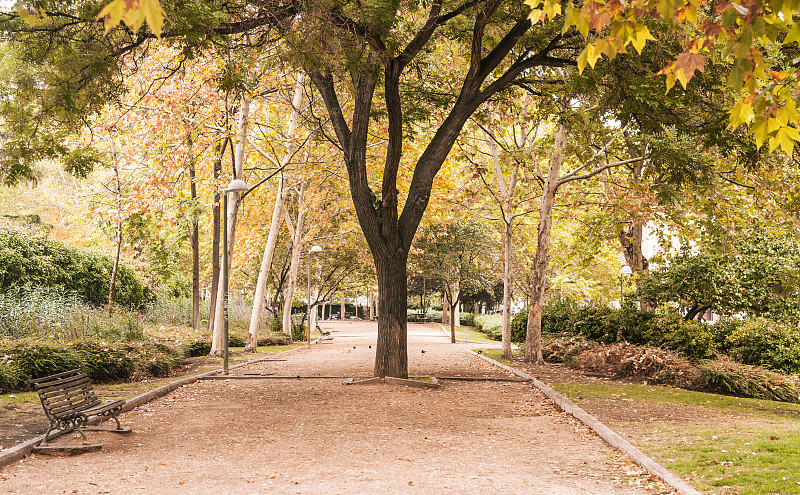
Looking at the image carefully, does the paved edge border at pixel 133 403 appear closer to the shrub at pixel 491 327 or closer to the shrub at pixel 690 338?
the shrub at pixel 690 338

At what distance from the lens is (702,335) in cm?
1475

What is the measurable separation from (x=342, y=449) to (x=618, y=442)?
3.33 meters

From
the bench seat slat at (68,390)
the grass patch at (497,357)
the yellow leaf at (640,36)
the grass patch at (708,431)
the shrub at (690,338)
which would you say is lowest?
the grass patch at (497,357)

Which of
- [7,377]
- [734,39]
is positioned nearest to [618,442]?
[734,39]

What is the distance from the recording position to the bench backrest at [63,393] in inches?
293

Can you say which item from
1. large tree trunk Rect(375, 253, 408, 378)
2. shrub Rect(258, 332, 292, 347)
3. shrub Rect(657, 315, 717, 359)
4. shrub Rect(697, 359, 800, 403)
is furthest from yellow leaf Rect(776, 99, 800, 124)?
shrub Rect(258, 332, 292, 347)

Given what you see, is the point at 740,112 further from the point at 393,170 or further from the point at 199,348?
the point at 199,348

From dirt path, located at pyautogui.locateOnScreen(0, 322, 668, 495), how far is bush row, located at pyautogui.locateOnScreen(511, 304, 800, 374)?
16.2ft

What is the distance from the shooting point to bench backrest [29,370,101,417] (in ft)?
24.4

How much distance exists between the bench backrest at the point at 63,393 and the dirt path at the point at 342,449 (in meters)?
0.52

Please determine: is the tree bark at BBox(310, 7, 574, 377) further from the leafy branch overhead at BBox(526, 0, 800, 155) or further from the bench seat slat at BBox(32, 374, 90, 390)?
the leafy branch overhead at BBox(526, 0, 800, 155)

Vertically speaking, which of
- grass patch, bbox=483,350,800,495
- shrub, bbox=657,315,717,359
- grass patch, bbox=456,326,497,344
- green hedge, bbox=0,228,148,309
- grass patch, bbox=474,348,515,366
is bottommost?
grass patch, bbox=456,326,497,344

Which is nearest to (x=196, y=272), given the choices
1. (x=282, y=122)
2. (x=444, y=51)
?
(x=282, y=122)

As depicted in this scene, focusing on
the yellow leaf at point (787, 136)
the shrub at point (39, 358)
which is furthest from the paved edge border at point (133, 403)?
the yellow leaf at point (787, 136)
